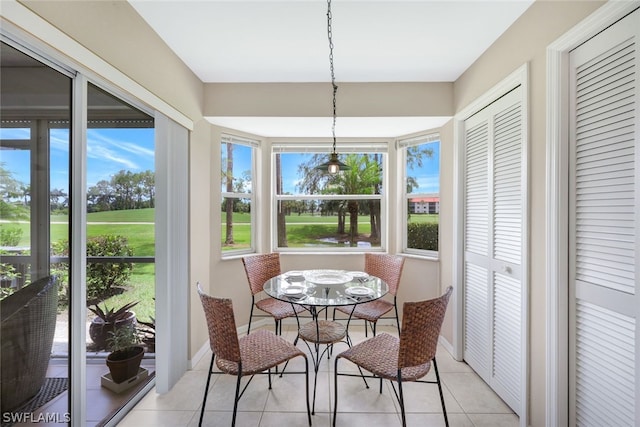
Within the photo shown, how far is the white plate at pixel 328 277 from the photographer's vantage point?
7.72 ft

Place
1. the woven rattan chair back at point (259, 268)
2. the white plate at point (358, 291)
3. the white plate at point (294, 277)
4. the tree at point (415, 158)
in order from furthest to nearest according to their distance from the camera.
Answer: the tree at point (415, 158) → the woven rattan chair back at point (259, 268) → the white plate at point (294, 277) → the white plate at point (358, 291)

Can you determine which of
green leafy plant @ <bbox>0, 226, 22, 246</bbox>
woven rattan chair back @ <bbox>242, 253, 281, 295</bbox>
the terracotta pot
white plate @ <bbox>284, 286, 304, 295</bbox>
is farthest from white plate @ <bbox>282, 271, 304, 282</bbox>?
green leafy plant @ <bbox>0, 226, 22, 246</bbox>

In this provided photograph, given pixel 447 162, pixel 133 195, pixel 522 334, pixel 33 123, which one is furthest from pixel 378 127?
pixel 33 123

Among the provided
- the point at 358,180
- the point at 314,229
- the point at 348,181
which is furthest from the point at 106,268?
the point at 358,180

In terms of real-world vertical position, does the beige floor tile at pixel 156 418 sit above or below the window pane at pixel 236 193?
below

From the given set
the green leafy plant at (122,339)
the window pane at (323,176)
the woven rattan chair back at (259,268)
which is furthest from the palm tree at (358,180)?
the green leafy plant at (122,339)

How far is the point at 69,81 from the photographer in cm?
143

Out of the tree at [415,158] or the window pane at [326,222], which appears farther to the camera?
the window pane at [326,222]

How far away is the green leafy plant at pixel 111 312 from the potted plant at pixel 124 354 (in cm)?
9

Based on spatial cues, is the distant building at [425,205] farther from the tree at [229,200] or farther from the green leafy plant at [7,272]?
the green leafy plant at [7,272]

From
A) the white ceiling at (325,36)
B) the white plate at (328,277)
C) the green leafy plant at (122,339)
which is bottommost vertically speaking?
the green leafy plant at (122,339)

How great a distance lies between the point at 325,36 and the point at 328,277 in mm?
2032

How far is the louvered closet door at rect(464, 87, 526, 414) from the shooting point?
1862mm

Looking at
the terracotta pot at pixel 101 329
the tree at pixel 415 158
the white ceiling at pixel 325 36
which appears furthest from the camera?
the tree at pixel 415 158
